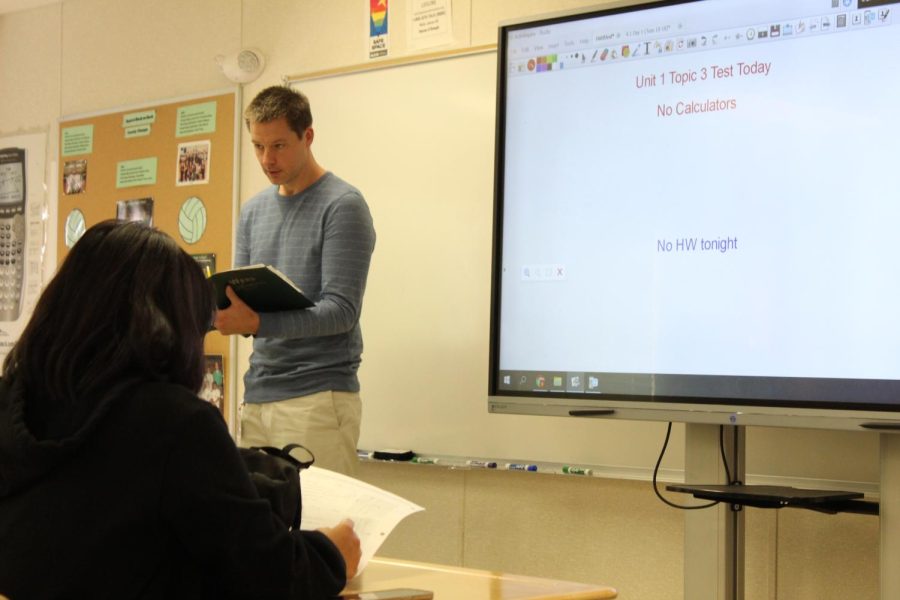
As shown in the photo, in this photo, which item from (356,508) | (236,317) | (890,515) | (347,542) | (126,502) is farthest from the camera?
(236,317)

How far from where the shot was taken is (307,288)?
276cm

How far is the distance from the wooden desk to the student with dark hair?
0.24m

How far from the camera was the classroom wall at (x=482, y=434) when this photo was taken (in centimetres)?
262

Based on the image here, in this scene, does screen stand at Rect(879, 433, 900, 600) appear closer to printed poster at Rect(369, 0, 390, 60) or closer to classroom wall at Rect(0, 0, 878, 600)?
classroom wall at Rect(0, 0, 878, 600)

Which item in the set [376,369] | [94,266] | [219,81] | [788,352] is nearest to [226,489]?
[94,266]

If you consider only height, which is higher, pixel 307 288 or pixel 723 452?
pixel 307 288

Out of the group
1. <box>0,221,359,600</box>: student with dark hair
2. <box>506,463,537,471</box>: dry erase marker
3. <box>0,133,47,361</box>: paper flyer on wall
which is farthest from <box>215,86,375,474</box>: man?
<box>0,133,47,361</box>: paper flyer on wall

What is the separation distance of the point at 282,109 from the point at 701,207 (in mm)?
1147

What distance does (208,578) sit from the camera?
1.22 meters

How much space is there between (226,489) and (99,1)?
3.67m

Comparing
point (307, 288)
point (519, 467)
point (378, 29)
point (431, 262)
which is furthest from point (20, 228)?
point (519, 467)

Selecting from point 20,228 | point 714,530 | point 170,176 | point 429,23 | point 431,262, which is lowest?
point 714,530

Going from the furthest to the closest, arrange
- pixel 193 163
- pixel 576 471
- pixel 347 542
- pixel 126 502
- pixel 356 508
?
pixel 193 163 → pixel 576 471 → pixel 356 508 → pixel 347 542 → pixel 126 502

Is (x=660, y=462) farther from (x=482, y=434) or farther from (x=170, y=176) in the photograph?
(x=170, y=176)
